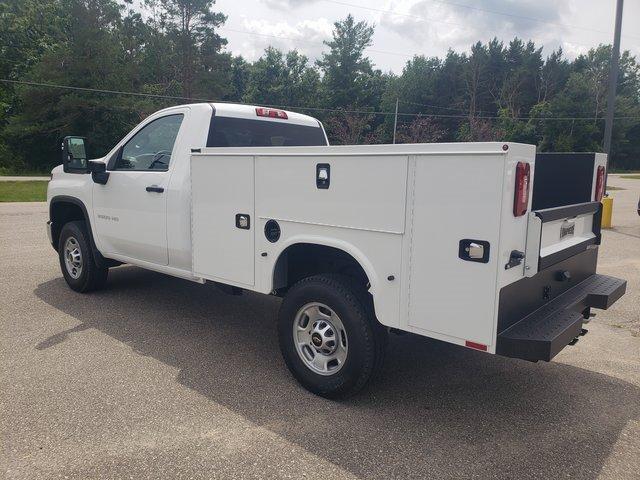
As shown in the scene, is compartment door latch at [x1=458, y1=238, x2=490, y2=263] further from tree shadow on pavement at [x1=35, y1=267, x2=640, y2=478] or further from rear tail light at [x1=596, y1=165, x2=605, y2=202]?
rear tail light at [x1=596, y1=165, x2=605, y2=202]

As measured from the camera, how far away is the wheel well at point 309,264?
12.6ft

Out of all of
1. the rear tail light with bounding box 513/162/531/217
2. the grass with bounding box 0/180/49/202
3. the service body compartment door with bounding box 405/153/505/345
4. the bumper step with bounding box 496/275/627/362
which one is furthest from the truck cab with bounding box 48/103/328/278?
the grass with bounding box 0/180/49/202

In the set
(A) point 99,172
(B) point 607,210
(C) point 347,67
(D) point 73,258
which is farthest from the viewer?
(C) point 347,67

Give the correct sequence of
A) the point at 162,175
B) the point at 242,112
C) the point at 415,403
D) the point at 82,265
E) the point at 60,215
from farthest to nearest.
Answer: the point at 60,215
the point at 82,265
the point at 242,112
the point at 162,175
the point at 415,403

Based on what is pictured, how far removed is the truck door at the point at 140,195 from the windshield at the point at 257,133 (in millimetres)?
424

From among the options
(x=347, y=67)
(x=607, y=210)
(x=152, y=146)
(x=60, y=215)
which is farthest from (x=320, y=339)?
(x=347, y=67)

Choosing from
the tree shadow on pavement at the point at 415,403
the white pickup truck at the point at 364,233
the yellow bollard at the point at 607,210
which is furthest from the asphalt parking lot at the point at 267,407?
the yellow bollard at the point at 607,210

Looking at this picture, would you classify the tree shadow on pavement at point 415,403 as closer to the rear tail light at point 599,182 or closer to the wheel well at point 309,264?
the wheel well at point 309,264

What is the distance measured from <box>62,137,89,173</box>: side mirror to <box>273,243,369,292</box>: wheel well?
3.00 metres

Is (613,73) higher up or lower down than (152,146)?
higher up

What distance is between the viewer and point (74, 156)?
5777mm

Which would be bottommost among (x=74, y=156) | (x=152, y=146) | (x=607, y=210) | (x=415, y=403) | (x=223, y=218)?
(x=415, y=403)

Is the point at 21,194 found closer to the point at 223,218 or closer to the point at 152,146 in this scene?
the point at 152,146

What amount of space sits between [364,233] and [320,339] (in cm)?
90
